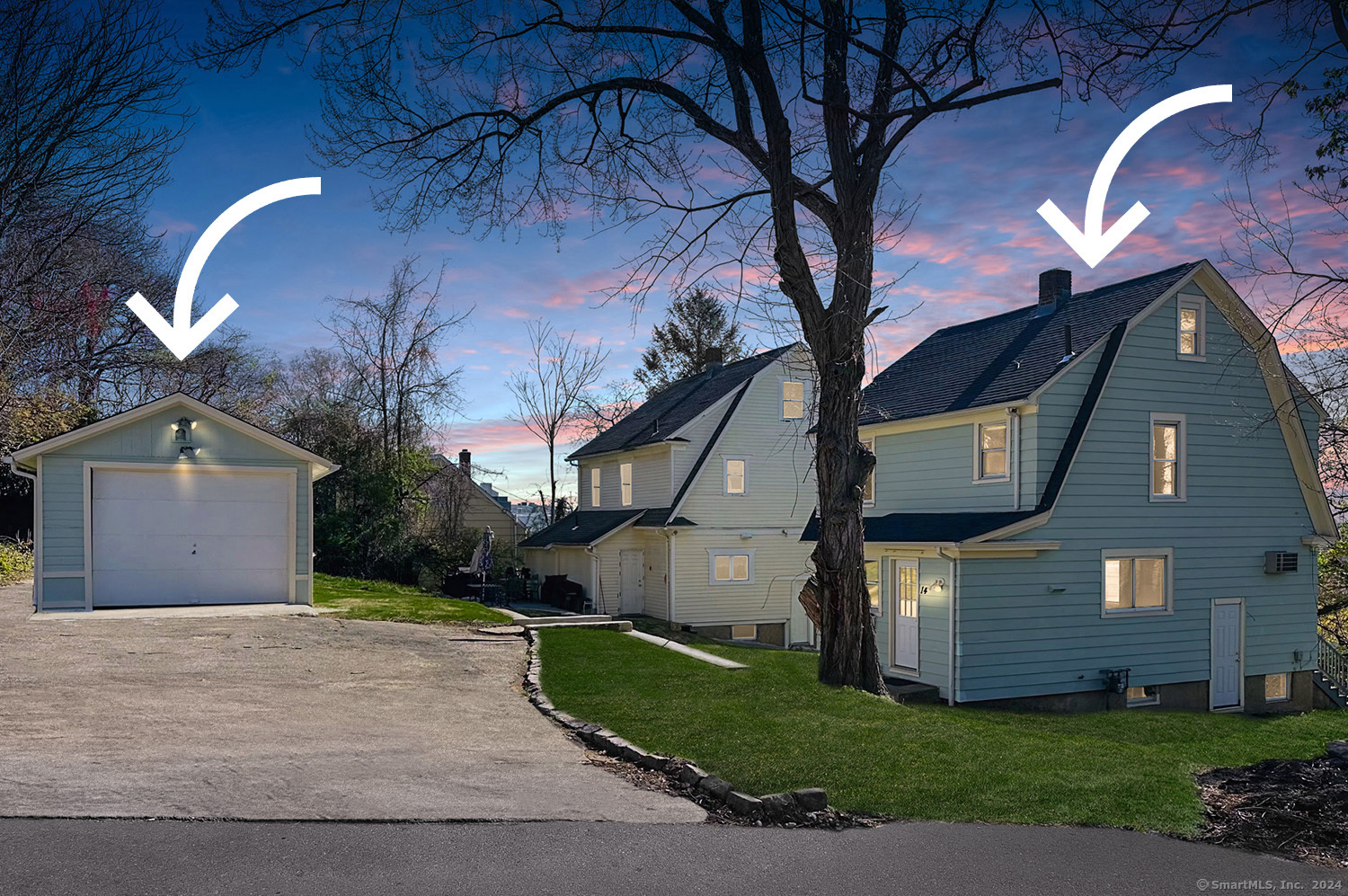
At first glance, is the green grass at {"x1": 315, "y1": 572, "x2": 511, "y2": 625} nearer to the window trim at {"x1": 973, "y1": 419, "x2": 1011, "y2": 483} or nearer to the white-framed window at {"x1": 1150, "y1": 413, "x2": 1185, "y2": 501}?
the window trim at {"x1": 973, "y1": 419, "x2": 1011, "y2": 483}

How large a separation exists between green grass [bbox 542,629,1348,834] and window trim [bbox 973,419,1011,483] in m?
4.74

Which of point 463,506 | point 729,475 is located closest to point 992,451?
point 729,475

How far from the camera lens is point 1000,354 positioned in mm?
19922

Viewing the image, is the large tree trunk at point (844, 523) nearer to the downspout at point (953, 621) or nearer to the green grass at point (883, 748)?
the green grass at point (883, 748)

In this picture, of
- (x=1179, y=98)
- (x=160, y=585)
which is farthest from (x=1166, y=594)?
(x=160, y=585)

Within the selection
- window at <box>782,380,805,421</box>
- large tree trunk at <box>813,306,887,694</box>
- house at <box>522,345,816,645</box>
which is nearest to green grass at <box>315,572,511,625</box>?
house at <box>522,345,816,645</box>

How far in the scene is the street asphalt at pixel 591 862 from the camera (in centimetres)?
520

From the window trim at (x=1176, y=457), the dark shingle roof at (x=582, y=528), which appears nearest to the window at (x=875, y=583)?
the window trim at (x=1176, y=457)

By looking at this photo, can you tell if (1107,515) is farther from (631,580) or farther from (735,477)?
(631,580)

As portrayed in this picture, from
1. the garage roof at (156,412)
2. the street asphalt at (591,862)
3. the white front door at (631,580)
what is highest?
the garage roof at (156,412)

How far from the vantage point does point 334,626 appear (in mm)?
17234

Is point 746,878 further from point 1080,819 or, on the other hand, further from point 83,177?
point 83,177

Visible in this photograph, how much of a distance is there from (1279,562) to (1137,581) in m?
3.62

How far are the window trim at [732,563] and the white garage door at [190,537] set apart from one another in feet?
40.1
